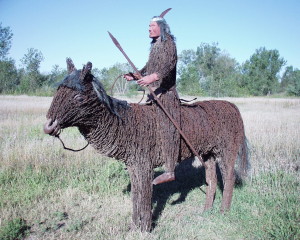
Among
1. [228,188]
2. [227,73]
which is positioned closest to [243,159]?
→ [228,188]

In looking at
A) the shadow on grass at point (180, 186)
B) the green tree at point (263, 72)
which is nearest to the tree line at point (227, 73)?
the green tree at point (263, 72)

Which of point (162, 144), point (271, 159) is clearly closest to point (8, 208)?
point (162, 144)

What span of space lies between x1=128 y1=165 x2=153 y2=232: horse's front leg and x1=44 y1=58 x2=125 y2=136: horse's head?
3.26ft

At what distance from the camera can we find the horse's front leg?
3.20 m

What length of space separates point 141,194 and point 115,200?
4.79ft

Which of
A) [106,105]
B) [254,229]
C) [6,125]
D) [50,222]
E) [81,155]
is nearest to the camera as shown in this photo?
[106,105]

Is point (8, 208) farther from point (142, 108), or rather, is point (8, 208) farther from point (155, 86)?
point (155, 86)

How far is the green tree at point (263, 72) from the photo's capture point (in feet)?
178

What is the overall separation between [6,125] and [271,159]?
30.0ft

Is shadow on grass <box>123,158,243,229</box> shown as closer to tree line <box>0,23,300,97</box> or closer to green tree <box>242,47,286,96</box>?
tree line <box>0,23,300,97</box>

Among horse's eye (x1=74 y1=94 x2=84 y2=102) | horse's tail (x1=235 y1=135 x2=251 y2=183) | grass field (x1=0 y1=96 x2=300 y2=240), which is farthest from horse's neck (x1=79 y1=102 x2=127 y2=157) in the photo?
horse's tail (x1=235 y1=135 x2=251 y2=183)

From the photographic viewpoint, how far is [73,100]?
8.36 ft

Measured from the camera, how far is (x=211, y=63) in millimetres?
55031

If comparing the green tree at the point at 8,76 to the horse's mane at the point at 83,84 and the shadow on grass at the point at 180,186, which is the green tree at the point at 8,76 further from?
the horse's mane at the point at 83,84
